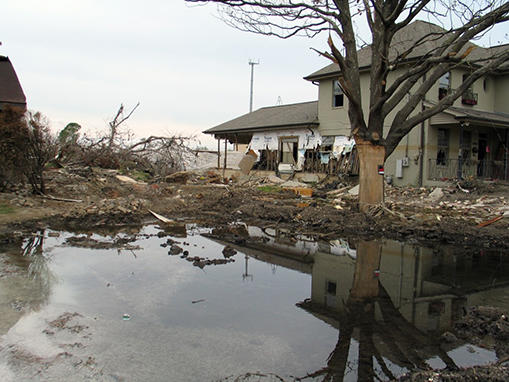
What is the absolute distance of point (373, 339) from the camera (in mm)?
4148

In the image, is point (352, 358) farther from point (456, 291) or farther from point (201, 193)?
point (201, 193)

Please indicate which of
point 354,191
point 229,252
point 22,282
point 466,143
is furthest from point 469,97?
point 22,282

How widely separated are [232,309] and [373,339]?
1688 millimetres

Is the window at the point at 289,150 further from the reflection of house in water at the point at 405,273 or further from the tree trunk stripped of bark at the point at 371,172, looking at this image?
the reflection of house in water at the point at 405,273

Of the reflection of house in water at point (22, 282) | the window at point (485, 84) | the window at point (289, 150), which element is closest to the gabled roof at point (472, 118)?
the window at point (485, 84)

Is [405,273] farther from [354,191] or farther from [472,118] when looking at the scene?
[472,118]

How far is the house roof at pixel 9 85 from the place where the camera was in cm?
1598

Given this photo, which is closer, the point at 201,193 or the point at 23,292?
the point at 23,292

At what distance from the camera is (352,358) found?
12.2ft

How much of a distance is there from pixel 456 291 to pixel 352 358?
292 centimetres

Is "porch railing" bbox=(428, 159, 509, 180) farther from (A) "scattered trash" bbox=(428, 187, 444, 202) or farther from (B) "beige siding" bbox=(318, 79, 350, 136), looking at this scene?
(B) "beige siding" bbox=(318, 79, 350, 136)

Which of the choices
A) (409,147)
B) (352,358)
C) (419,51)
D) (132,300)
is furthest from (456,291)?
(419,51)

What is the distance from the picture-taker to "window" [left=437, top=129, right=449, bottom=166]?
20000 mm

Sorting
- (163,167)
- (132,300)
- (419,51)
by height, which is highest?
(419,51)
